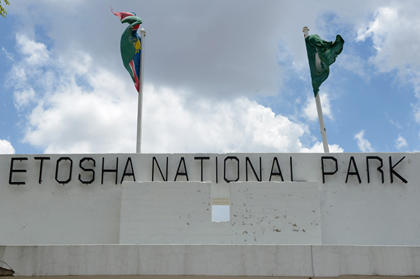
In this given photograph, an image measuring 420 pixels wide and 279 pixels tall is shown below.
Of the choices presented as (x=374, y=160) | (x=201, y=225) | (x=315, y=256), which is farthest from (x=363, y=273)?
(x=374, y=160)

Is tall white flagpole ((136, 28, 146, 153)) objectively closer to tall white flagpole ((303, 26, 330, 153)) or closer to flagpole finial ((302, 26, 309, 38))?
flagpole finial ((302, 26, 309, 38))

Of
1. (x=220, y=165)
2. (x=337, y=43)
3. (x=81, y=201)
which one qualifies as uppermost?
(x=337, y=43)

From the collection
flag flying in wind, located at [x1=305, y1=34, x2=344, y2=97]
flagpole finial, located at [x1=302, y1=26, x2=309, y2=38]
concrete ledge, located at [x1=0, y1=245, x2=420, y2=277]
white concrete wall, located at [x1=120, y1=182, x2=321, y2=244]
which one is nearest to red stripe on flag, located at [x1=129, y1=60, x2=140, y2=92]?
white concrete wall, located at [x1=120, y1=182, x2=321, y2=244]

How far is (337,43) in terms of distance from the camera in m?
14.3

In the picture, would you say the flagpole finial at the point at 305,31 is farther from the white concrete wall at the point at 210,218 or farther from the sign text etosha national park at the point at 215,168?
the white concrete wall at the point at 210,218

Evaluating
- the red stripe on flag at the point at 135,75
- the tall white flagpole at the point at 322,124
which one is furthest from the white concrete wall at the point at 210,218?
the red stripe on flag at the point at 135,75

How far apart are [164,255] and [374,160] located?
270 inches

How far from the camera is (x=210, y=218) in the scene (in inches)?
416

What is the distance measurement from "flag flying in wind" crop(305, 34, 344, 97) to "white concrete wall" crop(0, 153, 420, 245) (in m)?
3.34

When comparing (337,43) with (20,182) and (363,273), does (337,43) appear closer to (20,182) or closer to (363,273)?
(363,273)

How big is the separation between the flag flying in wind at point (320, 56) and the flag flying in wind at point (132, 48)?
556 centimetres

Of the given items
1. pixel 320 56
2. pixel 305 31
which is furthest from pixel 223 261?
pixel 305 31

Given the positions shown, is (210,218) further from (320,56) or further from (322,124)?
(320,56)

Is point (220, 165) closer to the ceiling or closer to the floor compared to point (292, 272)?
closer to the ceiling
